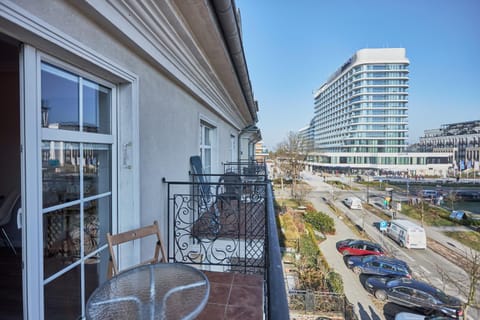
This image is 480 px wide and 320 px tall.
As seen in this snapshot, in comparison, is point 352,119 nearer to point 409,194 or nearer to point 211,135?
point 409,194

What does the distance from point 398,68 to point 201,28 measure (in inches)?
2345

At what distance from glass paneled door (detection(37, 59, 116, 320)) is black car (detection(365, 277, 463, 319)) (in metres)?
12.2

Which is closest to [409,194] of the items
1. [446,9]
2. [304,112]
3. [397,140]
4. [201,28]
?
[446,9]

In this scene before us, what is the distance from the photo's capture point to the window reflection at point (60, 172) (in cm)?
131

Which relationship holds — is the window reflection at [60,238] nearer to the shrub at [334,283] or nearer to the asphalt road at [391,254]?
the shrub at [334,283]

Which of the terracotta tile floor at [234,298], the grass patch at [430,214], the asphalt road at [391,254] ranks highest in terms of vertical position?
the terracotta tile floor at [234,298]

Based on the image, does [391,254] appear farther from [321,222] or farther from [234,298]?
[234,298]

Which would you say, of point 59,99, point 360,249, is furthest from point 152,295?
point 360,249

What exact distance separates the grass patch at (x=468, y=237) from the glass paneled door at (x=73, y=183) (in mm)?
20684

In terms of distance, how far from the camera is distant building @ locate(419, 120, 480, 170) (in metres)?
Result: 47.8

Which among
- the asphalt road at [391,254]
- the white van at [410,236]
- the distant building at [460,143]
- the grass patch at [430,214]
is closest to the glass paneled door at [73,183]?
the asphalt road at [391,254]

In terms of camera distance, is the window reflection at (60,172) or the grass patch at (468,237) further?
the grass patch at (468,237)

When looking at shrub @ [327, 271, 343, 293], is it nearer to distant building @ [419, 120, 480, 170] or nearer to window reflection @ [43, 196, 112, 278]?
window reflection @ [43, 196, 112, 278]

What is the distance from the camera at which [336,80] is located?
194 ft
